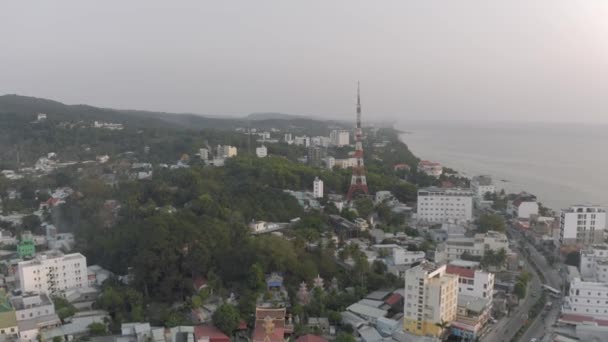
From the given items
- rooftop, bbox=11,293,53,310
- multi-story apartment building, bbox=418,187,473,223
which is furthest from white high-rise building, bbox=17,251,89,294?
multi-story apartment building, bbox=418,187,473,223

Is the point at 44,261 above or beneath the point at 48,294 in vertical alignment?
above

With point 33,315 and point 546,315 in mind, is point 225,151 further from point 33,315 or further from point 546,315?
point 546,315

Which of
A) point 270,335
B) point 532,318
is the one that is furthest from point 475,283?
point 270,335

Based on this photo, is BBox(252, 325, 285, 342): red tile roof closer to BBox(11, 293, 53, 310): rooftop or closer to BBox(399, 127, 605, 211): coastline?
BBox(11, 293, 53, 310): rooftop

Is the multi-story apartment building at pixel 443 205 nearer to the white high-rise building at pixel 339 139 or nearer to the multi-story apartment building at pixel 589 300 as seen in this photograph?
the multi-story apartment building at pixel 589 300

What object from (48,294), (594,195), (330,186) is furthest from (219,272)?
(594,195)

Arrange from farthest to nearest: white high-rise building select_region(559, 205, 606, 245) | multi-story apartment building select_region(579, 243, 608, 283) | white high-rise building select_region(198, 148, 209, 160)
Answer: white high-rise building select_region(198, 148, 209, 160) < white high-rise building select_region(559, 205, 606, 245) < multi-story apartment building select_region(579, 243, 608, 283)

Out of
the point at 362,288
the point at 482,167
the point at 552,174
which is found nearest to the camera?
the point at 362,288

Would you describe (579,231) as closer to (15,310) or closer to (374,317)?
(374,317)
